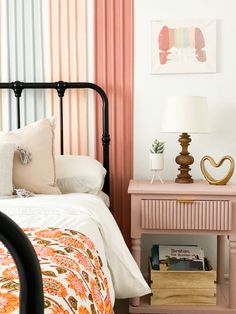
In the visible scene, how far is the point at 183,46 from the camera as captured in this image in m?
2.65

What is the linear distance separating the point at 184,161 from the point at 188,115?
263mm

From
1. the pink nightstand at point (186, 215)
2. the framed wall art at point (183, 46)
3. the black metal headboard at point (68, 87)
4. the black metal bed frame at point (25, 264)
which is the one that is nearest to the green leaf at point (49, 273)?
the black metal bed frame at point (25, 264)

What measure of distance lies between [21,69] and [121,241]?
1256mm

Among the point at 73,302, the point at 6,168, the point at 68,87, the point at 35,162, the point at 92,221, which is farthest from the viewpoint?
the point at 68,87

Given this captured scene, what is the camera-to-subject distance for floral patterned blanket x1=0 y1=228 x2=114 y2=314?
1002 millimetres

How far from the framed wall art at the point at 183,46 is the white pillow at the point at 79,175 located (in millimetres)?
692

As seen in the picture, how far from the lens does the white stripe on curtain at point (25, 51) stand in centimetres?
271

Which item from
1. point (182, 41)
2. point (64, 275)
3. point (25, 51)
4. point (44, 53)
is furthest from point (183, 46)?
point (64, 275)

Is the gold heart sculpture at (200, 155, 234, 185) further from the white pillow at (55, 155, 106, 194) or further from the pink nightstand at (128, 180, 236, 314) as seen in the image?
the white pillow at (55, 155, 106, 194)

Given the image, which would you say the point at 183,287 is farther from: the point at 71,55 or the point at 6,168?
the point at 71,55

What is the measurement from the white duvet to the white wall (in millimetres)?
760

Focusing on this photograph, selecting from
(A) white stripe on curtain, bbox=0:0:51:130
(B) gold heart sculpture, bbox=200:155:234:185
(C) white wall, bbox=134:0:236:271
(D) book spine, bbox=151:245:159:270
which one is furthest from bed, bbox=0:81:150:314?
(B) gold heart sculpture, bbox=200:155:234:185

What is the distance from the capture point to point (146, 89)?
2705mm

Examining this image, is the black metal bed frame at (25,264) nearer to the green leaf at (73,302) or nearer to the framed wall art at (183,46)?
the green leaf at (73,302)
